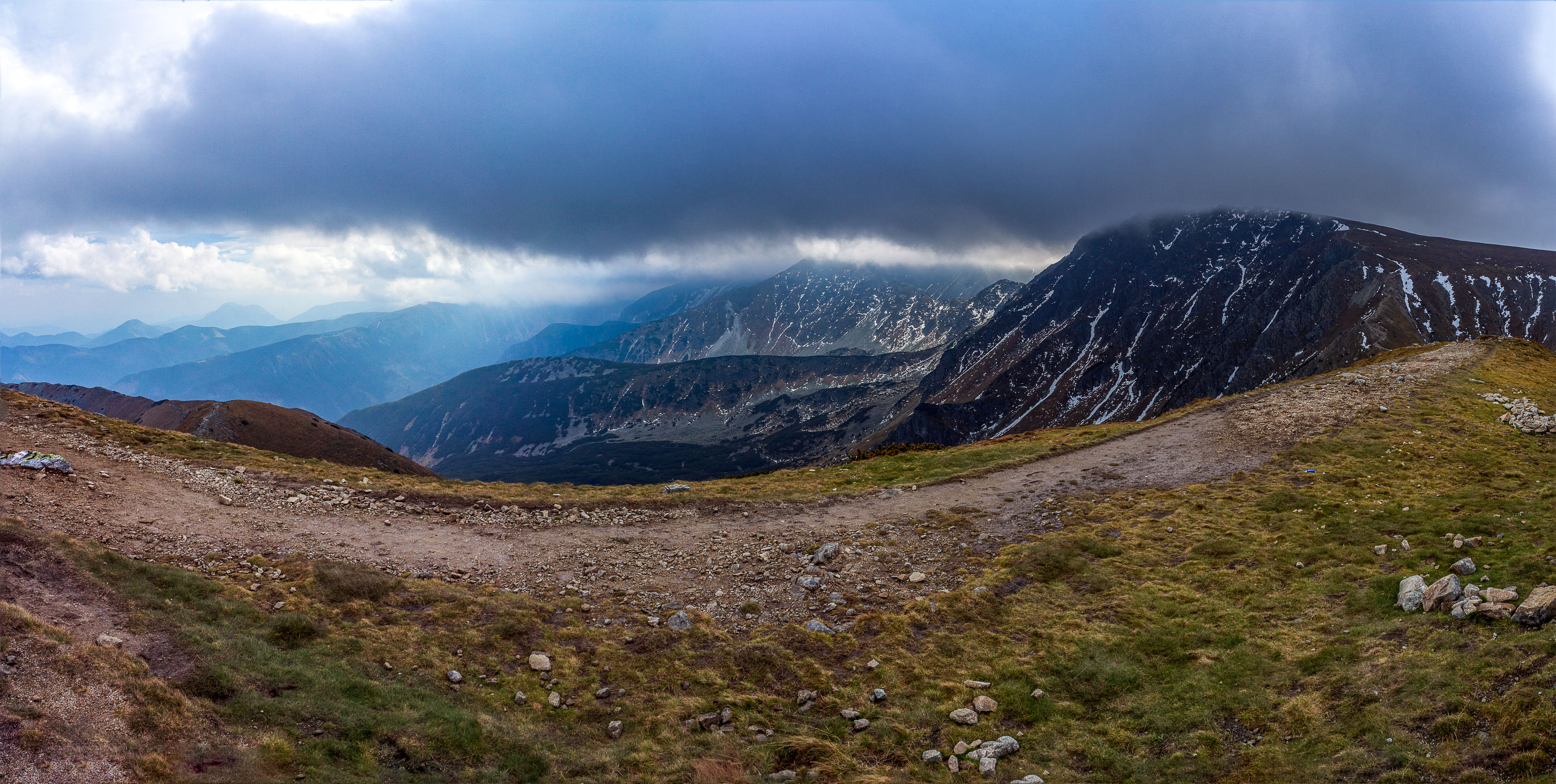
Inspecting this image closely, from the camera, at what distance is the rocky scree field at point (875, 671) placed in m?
9.74

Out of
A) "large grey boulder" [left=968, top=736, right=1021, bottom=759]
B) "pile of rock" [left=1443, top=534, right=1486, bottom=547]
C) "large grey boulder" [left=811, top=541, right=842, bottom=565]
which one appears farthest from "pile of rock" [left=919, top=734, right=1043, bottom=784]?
"pile of rock" [left=1443, top=534, right=1486, bottom=547]

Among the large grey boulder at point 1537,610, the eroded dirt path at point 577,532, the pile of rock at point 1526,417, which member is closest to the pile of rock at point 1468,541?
the large grey boulder at point 1537,610

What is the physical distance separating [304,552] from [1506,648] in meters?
Result: 28.9

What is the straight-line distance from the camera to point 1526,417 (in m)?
27.4

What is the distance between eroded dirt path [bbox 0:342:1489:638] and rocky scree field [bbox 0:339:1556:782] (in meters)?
0.54

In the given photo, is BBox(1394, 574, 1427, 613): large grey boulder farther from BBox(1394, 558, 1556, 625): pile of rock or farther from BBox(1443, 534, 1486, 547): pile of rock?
BBox(1443, 534, 1486, 547): pile of rock

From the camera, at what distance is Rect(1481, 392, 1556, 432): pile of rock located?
2611 cm

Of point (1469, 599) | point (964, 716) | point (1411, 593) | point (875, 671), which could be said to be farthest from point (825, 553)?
point (1469, 599)

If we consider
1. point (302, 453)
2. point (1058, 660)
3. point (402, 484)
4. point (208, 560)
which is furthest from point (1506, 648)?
point (302, 453)

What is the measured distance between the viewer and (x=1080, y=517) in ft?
77.0

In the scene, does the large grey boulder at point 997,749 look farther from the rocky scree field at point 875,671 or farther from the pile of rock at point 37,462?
the pile of rock at point 37,462

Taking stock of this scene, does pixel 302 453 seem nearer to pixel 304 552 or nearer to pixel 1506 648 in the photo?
pixel 304 552

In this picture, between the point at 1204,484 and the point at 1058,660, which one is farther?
the point at 1204,484

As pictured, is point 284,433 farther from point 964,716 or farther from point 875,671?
point 964,716
